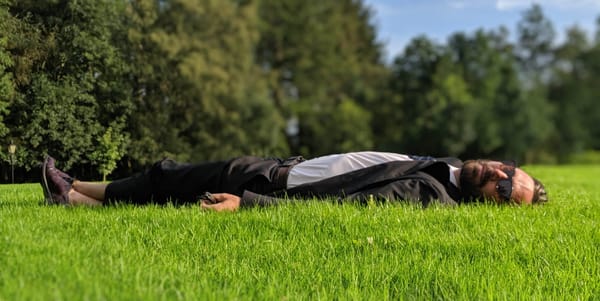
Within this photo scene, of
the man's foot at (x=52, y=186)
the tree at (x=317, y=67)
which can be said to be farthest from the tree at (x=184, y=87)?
the tree at (x=317, y=67)

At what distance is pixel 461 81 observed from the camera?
21.0m

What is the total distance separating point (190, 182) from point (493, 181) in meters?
2.48

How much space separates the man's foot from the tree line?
1.09ft

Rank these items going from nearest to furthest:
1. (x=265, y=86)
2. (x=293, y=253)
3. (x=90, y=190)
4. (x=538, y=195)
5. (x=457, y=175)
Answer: (x=293, y=253) < (x=90, y=190) < (x=457, y=175) < (x=538, y=195) < (x=265, y=86)

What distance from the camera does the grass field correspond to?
2324 mm

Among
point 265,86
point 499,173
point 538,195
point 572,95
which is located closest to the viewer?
point 499,173

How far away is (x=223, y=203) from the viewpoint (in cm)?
409

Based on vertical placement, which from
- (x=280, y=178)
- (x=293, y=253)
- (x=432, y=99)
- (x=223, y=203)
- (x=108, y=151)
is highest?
(x=432, y=99)

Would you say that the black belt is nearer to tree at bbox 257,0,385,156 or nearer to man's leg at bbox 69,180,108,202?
man's leg at bbox 69,180,108,202

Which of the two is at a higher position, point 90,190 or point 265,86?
point 265,86

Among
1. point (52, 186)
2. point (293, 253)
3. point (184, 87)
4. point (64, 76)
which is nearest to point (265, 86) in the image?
point (184, 87)

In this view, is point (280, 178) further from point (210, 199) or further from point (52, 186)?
point (52, 186)

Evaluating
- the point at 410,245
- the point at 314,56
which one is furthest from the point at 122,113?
the point at 314,56

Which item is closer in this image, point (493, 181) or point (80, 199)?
point (80, 199)
